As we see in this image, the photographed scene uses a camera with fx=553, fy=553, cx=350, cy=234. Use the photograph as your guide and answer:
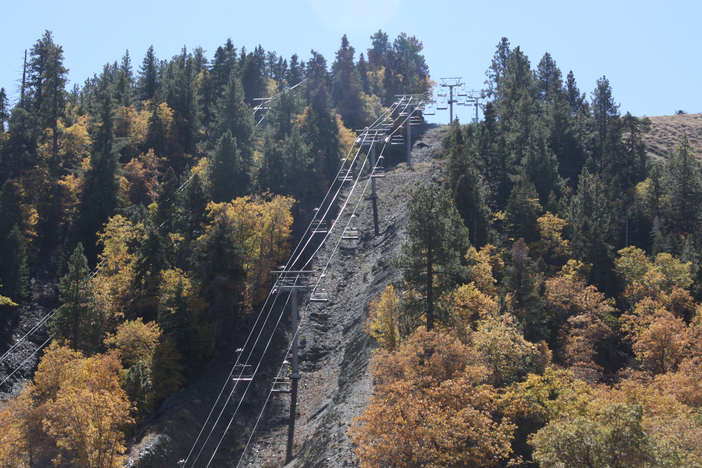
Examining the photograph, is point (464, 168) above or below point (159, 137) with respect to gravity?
below

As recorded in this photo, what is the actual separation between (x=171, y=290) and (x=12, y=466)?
1747 cm

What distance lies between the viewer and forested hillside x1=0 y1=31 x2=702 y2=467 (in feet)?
89.8

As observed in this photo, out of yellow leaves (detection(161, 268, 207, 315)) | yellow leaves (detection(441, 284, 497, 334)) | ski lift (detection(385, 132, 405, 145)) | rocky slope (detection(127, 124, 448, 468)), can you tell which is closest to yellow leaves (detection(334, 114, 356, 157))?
ski lift (detection(385, 132, 405, 145))

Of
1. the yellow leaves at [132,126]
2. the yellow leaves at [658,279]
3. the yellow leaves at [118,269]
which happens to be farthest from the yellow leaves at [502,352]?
the yellow leaves at [132,126]

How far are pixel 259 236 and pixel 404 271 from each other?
71.6ft

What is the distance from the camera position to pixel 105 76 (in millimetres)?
96688

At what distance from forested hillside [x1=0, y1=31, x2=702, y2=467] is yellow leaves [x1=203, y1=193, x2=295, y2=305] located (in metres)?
0.20

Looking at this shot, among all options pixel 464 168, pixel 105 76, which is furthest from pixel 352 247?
pixel 105 76

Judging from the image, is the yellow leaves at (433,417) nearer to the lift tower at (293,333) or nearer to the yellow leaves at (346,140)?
the lift tower at (293,333)

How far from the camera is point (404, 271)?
38.4 m

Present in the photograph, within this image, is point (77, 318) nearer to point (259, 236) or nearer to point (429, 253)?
point (259, 236)

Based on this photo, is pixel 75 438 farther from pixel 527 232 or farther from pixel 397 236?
pixel 527 232

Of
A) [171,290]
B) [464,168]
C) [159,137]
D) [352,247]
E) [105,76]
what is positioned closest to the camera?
[171,290]

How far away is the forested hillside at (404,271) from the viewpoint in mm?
27359
